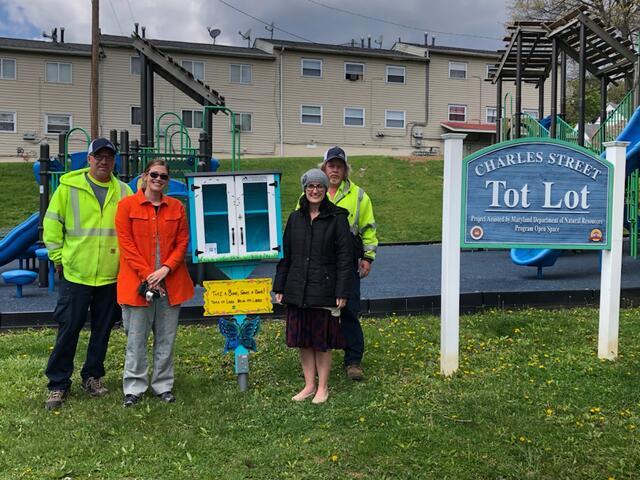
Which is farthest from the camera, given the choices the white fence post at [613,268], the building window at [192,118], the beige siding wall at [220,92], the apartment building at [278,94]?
the building window at [192,118]

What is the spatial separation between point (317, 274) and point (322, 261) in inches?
3.7

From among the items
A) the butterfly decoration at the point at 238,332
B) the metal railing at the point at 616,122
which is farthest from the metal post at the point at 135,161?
the metal railing at the point at 616,122

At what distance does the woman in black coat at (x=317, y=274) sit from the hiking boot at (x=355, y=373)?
16.6 inches

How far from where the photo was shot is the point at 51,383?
415 centimetres

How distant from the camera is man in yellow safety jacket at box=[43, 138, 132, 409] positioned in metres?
4.06

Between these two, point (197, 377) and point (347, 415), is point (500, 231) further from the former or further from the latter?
point (197, 377)

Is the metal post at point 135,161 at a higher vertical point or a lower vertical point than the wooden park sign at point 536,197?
higher

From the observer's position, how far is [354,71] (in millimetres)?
28250

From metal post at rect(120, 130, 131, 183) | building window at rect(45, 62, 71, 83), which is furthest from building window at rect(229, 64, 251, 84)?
metal post at rect(120, 130, 131, 183)

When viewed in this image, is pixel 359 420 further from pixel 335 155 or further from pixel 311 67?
pixel 311 67

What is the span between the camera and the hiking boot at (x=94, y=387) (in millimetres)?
4285

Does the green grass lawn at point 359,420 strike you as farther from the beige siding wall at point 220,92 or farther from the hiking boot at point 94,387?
the beige siding wall at point 220,92

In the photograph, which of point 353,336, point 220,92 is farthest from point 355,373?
point 220,92

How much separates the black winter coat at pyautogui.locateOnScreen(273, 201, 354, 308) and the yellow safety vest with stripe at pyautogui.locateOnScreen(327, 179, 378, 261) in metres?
0.36
